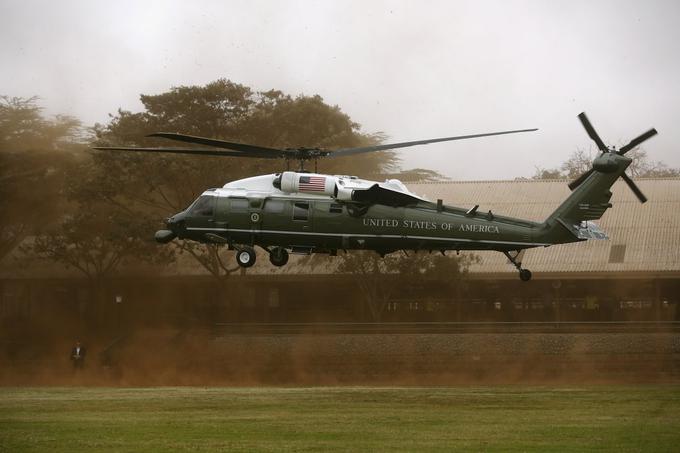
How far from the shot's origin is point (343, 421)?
25.8 metres

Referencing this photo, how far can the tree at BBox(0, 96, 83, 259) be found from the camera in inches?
2410

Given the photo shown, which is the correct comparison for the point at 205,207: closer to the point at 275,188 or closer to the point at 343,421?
the point at 275,188

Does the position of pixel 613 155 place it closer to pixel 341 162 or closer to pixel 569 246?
pixel 569 246

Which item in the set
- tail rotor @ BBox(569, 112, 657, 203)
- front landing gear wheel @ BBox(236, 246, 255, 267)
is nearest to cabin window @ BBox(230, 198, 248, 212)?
front landing gear wheel @ BBox(236, 246, 255, 267)

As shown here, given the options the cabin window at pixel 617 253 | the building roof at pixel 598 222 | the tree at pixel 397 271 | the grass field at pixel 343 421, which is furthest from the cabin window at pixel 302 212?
the cabin window at pixel 617 253

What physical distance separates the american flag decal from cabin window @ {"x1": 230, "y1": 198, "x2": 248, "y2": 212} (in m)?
1.68

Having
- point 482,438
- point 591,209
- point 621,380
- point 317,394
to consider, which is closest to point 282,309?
point 621,380

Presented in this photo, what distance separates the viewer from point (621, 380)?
48.3 metres

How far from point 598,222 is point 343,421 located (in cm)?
4046

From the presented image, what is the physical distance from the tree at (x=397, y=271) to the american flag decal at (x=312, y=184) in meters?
25.9

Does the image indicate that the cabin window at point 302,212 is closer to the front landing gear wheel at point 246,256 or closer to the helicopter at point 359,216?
the helicopter at point 359,216

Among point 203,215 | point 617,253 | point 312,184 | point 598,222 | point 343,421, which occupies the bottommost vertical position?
point 343,421

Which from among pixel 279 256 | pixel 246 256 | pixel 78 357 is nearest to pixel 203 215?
pixel 246 256

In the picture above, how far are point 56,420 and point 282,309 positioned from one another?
4011cm
